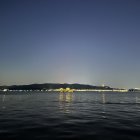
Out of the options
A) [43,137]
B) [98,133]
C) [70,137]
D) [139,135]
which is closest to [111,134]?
[98,133]

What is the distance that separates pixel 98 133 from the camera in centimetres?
2036

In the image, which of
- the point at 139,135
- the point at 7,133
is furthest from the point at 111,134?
the point at 7,133

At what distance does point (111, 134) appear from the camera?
19.9m

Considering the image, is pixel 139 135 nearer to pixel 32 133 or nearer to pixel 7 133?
pixel 32 133

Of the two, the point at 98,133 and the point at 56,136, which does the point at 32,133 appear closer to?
the point at 56,136

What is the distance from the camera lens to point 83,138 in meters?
18.4

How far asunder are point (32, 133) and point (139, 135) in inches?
417

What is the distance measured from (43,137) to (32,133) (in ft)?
6.47

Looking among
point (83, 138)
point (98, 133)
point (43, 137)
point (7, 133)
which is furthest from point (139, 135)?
point (7, 133)

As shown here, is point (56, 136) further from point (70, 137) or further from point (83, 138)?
point (83, 138)

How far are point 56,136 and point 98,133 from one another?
4.43m

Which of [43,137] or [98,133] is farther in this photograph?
[98,133]

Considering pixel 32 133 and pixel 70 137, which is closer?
pixel 70 137

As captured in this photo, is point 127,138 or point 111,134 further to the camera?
point 111,134
